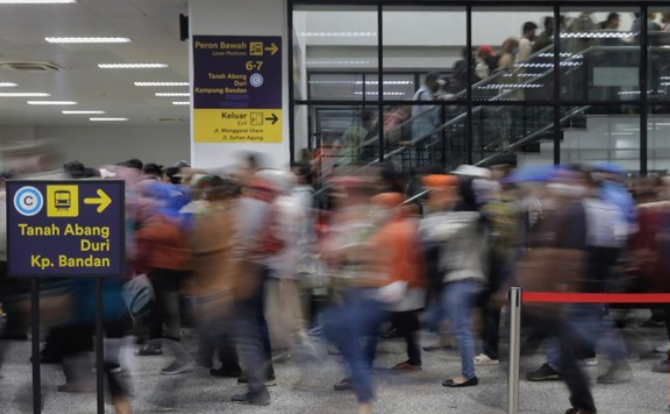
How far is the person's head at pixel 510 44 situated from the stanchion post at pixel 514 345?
240 inches

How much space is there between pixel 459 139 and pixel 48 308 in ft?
21.3

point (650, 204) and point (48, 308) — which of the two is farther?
point (650, 204)

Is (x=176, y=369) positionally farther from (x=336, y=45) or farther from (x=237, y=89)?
(x=336, y=45)

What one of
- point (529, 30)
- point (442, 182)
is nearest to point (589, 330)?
point (442, 182)

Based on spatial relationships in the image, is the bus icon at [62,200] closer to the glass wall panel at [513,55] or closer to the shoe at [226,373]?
the shoe at [226,373]

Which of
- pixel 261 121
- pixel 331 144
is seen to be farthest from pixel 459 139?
pixel 261 121

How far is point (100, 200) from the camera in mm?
4578

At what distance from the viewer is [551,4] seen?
10.3 metres

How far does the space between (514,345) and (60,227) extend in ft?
9.31

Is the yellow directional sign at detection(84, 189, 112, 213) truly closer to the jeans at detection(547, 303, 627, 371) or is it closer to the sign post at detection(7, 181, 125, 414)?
the sign post at detection(7, 181, 125, 414)

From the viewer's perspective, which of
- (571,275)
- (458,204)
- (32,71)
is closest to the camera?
(571,275)

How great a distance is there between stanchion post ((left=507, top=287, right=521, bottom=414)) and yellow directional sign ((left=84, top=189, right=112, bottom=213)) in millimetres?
2491

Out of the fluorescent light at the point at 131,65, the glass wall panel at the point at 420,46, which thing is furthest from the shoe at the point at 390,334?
the fluorescent light at the point at 131,65

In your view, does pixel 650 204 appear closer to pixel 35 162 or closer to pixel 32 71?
pixel 35 162
